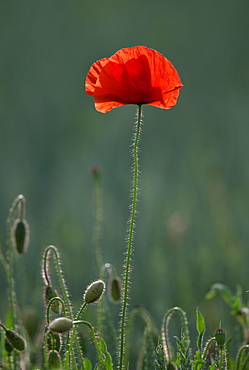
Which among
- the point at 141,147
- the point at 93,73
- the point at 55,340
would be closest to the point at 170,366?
the point at 55,340

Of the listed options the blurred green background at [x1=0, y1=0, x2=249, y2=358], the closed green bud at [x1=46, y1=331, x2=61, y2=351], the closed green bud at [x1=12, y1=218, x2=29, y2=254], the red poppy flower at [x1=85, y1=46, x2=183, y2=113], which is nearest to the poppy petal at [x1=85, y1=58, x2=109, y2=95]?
the red poppy flower at [x1=85, y1=46, x2=183, y2=113]

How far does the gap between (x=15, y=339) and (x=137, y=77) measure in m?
0.49

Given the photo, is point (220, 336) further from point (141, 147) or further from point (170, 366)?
point (141, 147)

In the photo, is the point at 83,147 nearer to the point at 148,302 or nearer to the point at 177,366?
the point at 148,302

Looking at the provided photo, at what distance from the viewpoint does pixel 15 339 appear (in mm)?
1078

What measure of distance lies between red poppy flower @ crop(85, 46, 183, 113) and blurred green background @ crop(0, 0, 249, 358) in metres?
0.75

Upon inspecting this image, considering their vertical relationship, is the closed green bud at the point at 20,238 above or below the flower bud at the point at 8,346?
above

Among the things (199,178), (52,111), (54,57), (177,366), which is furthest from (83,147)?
(177,366)

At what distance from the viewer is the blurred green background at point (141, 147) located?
245cm

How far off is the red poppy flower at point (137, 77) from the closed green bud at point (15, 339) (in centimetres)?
43

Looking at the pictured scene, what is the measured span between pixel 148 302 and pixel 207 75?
3057mm

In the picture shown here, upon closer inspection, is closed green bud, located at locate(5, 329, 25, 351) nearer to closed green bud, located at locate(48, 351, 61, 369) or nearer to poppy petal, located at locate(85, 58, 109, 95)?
closed green bud, located at locate(48, 351, 61, 369)

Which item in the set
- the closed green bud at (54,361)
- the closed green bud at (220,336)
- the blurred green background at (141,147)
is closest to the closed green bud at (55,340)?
the closed green bud at (54,361)

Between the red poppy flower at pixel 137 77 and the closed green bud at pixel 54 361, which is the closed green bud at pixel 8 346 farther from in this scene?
the red poppy flower at pixel 137 77
